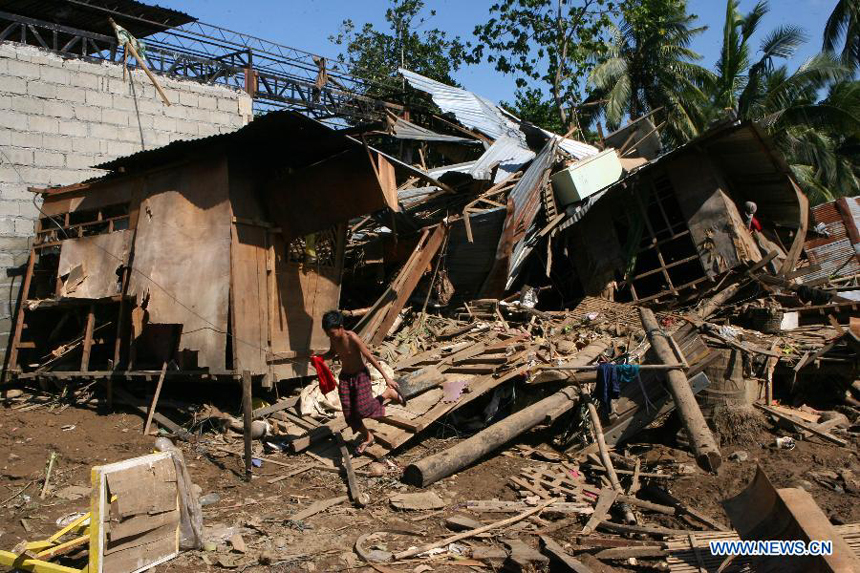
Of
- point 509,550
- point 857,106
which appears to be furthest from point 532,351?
point 857,106

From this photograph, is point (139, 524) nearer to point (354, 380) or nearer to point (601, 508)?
point (354, 380)

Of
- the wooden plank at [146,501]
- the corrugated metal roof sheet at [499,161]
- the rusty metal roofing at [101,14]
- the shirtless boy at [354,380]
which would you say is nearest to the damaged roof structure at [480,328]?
the corrugated metal roof sheet at [499,161]

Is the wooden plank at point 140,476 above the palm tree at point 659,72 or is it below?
below

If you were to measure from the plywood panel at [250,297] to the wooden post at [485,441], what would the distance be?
2.85 meters

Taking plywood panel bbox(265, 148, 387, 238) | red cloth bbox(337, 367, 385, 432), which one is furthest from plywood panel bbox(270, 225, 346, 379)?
red cloth bbox(337, 367, 385, 432)

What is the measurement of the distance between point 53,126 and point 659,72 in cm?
2014

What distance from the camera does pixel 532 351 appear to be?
29.9ft

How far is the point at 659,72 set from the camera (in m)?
23.5

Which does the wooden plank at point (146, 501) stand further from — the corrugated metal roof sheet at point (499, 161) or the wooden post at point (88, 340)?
the corrugated metal roof sheet at point (499, 161)

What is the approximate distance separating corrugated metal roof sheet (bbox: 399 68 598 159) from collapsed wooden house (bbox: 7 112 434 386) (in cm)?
711

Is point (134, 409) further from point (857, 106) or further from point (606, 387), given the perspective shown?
point (857, 106)

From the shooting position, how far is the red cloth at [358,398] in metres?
6.94

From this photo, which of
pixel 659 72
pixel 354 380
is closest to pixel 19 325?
pixel 354 380

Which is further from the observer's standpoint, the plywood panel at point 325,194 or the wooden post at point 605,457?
the plywood panel at point 325,194
